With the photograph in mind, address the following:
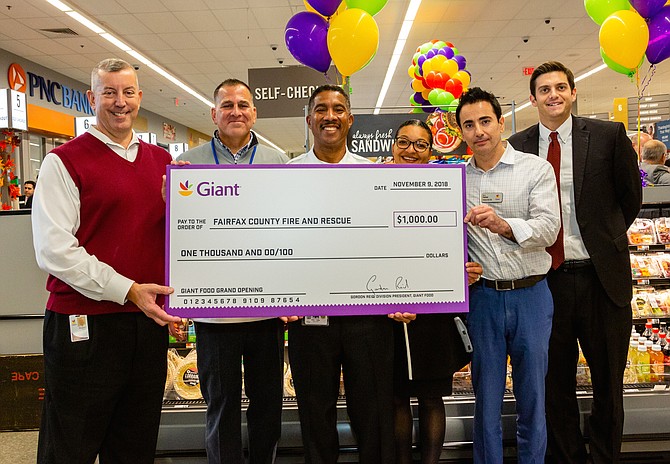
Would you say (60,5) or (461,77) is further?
(60,5)

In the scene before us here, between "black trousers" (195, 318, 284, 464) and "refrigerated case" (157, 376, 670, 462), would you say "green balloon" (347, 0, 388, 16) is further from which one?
"refrigerated case" (157, 376, 670, 462)

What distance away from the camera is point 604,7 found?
4602 millimetres

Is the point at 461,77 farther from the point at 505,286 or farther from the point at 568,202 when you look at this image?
the point at 505,286

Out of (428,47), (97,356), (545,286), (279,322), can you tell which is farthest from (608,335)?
(428,47)

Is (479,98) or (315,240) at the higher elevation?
(479,98)

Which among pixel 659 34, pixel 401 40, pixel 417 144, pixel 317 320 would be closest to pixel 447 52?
pixel 659 34

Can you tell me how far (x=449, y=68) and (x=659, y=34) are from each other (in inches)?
96.6

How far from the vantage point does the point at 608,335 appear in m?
2.57

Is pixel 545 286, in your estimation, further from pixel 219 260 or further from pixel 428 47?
pixel 428 47

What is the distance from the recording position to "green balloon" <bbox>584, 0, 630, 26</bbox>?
4.55 metres

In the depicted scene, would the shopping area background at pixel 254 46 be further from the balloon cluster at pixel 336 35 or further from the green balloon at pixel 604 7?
the green balloon at pixel 604 7

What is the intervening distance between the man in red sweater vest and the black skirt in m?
0.97

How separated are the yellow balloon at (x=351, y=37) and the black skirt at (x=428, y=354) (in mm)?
2501

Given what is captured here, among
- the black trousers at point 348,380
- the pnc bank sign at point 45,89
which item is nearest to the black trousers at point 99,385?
the black trousers at point 348,380
